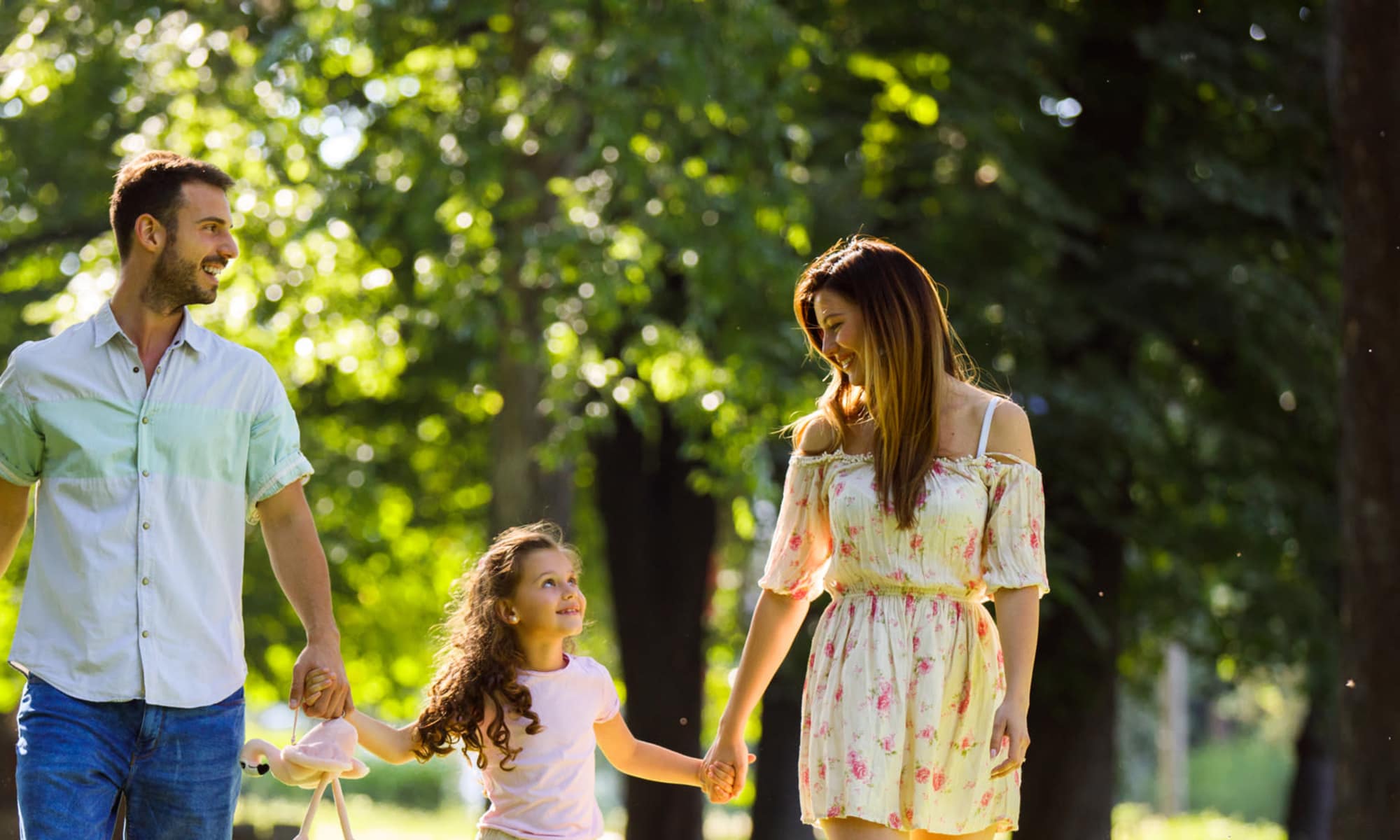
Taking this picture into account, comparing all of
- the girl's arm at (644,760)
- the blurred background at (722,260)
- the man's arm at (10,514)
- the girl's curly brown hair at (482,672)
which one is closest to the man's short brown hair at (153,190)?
the man's arm at (10,514)

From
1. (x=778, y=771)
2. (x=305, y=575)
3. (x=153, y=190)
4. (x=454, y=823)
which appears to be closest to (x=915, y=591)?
(x=305, y=575)

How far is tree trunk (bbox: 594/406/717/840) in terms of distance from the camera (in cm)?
1170

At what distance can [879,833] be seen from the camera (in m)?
3.91

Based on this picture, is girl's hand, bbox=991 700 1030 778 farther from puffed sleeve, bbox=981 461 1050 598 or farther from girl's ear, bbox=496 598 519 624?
girl's ear, bbox=496 598 519 624

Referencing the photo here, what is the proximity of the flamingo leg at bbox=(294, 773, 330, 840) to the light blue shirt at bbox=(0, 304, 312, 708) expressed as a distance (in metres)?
0.31

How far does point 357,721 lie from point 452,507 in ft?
35.5

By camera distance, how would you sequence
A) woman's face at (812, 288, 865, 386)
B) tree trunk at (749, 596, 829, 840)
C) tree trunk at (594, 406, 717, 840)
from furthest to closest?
tree trunk at (749, 596, 829, 840) → tree trunk at (594, 406, 717, 840) → woman's face at (812, 288, 865, 386)

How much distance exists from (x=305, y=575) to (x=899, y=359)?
1.47 m

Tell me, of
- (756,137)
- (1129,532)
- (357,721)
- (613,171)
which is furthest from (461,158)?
Answer: (357,721)

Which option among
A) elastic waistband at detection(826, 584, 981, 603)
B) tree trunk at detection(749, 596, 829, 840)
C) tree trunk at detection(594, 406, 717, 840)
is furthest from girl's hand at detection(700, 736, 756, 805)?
tree trunk at detection(749, 596, 829, 840)

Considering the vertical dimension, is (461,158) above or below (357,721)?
above

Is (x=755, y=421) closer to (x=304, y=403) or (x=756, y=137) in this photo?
(x=756, y=137)

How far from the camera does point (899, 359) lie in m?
4.02

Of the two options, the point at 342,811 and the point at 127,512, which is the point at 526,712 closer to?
the point at 342,811
